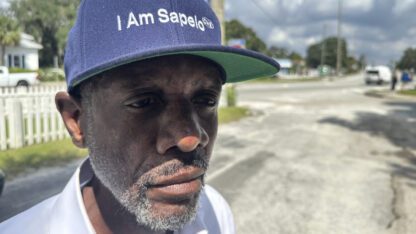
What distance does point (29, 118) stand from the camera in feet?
24.6

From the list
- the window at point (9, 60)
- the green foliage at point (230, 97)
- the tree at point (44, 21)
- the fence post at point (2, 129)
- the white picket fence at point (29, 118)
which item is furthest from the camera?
the green foliage at point (230, 97)

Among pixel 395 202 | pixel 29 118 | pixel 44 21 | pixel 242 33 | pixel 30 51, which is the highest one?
pixel 242 33

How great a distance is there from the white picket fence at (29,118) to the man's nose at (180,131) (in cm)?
605

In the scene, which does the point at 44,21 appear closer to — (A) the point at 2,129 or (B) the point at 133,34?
(A) the point at 2,129

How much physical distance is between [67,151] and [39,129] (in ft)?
3.85

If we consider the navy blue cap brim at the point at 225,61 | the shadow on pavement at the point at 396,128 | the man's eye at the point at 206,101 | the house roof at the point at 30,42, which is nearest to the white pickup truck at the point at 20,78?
the house roof at the point at 30,42

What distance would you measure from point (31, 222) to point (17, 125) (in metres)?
6.67

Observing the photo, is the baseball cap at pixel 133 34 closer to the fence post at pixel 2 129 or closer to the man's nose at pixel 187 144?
the man's nose at pixel 187 144

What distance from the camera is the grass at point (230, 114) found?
39.7 ft

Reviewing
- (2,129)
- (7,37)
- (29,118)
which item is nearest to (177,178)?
(2,129)

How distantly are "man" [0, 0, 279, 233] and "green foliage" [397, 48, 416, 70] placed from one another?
124124 millimetres

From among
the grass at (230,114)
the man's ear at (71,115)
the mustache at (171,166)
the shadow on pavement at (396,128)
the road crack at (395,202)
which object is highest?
the man's ear at (71,115)

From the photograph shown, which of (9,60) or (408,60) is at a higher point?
(408,60)

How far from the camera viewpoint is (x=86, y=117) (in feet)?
3.86
